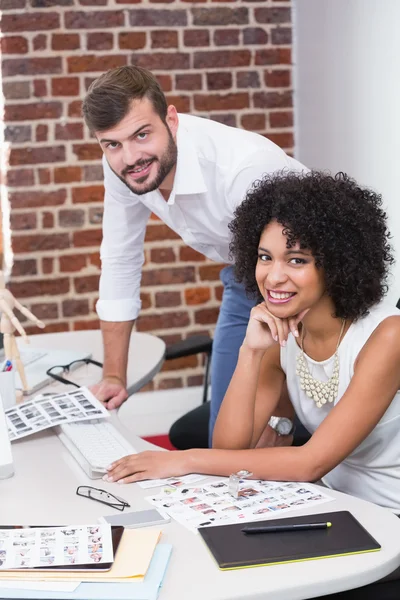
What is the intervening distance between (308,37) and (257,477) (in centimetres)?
250

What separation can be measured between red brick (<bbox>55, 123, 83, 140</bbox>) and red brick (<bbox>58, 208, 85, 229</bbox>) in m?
0.30

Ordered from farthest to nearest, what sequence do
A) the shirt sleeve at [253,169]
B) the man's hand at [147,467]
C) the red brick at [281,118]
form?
the red brick at [281,118] → the shirt sleeve at [253,169] → the man's hand at [147,467]

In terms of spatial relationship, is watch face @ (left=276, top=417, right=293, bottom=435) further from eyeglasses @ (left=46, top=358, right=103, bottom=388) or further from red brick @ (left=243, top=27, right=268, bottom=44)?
red brick @ (left=243, top=27, right=268, bottom=44)

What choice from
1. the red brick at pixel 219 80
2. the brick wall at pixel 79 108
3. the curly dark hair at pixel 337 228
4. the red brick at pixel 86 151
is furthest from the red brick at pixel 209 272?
the curly dark hair at pixel 337 228

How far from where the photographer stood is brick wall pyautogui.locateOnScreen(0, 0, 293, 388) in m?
3.43

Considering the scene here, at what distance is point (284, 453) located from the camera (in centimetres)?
152

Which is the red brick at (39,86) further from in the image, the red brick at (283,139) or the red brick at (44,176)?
the red brick at (283,139)

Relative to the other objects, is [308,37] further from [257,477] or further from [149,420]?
[257,477]

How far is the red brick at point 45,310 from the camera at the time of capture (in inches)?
140

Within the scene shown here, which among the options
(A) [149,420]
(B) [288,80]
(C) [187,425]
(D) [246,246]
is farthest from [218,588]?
(B) [288,80]

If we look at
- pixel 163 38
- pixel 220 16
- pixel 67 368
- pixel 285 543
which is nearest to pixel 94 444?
pixel 285 543

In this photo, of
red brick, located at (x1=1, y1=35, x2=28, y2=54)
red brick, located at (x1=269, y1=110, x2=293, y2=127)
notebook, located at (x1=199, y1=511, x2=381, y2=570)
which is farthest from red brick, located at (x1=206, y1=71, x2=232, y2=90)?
notebook, located at (x1=199, y1=511, x2=381, y2=570)

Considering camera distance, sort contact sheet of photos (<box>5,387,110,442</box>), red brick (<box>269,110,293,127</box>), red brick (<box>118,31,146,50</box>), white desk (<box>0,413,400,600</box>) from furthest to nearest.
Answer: red brick (<box>269,110,293,127</box>), red brick (<box>118,31,146,50</box>), contact sheet of photos (<box>5,387,110,442</box>), white desk (<box>0,413,400,600</box>)

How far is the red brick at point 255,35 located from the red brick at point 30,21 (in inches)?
31.8
